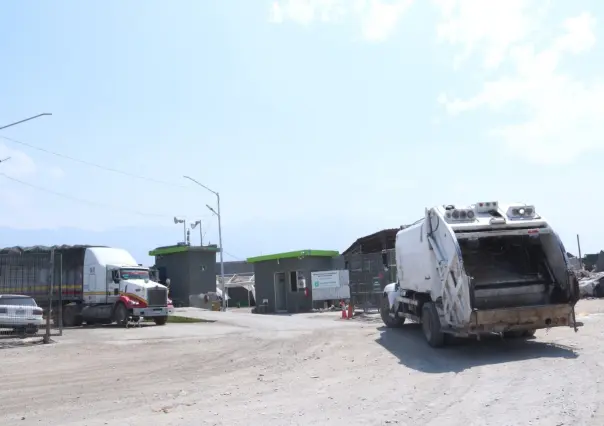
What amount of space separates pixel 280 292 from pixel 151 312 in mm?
11137

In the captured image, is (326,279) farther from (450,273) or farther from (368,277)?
(450,273)

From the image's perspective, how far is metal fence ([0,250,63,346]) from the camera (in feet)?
65.2

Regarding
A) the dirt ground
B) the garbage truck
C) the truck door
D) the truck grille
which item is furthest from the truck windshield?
the garbage truck

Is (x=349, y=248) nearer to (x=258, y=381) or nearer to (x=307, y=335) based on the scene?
(x=307, y=335)

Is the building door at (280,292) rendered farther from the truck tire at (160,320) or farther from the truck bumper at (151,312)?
the truck bumper at (151,312)

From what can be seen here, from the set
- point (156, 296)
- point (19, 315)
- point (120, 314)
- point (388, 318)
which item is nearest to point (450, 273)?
point (388, 318)

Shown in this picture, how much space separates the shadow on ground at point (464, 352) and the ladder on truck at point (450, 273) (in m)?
0.80

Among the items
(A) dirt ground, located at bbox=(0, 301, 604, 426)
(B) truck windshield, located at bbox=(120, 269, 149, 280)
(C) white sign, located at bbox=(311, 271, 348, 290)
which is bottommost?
(A) dirt ground, located at bbox=(0, 301, 604, 426)

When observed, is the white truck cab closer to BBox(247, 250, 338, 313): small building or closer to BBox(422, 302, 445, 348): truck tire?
BBox(247, 250, 338, 313): small building

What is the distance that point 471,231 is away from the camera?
42.3 ft

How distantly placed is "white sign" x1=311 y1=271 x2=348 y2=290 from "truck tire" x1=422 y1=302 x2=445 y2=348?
1785 cm

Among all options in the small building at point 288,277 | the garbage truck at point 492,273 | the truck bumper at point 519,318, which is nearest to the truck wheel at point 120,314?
the small building at point 288,277

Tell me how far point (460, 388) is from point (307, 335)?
1012 cm

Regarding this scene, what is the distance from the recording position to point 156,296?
86.6 feet
